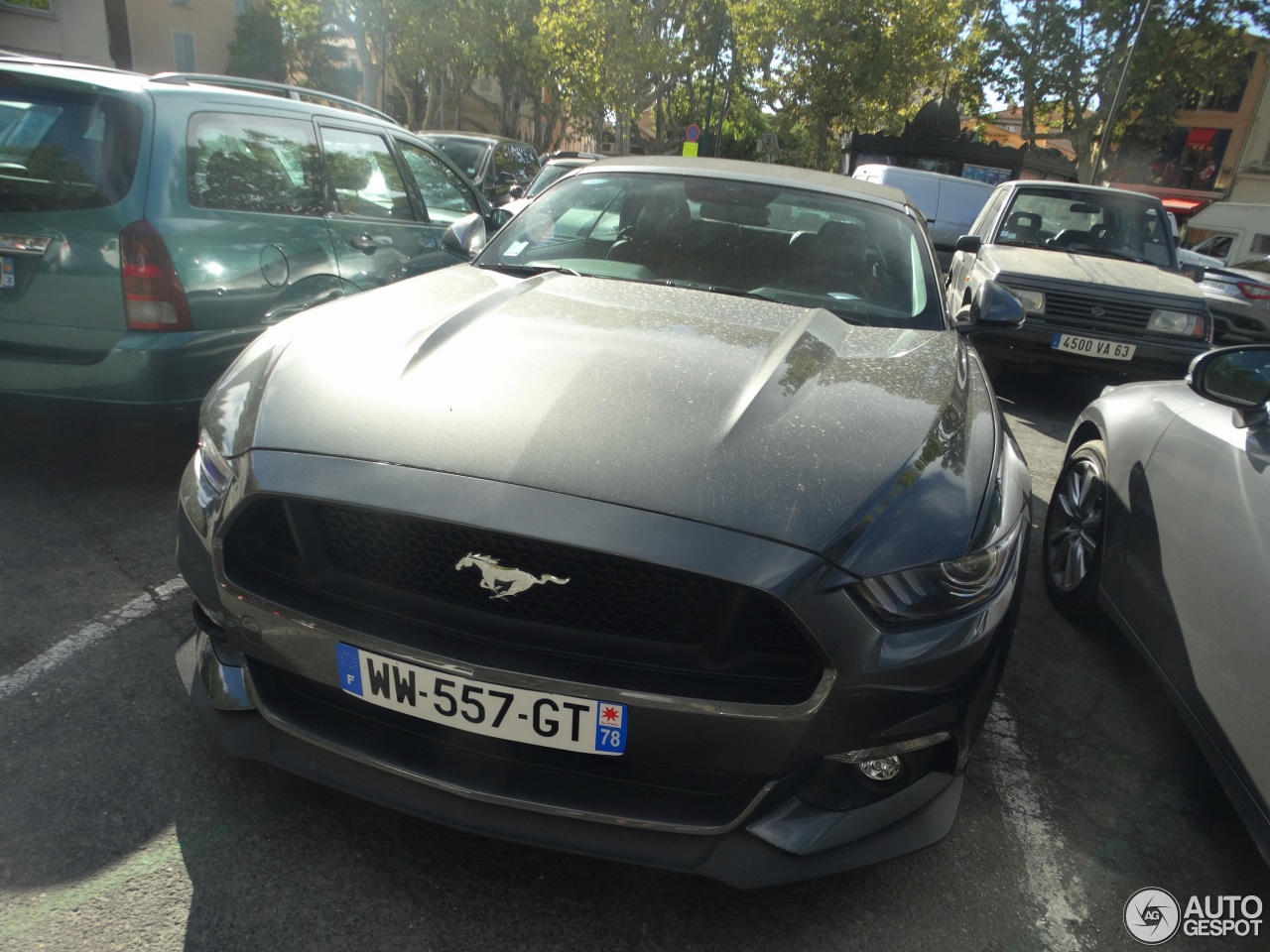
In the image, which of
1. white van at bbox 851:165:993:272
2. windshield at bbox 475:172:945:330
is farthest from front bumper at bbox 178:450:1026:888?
white van at bbox 851:165:993:272

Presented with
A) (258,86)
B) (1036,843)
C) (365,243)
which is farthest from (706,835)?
(258,86)

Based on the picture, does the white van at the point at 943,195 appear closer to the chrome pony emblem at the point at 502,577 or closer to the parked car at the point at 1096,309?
the parked car at the point at 1096,309

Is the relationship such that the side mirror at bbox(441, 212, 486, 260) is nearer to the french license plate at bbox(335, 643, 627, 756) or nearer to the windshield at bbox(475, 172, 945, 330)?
the windshield at bbox(475, 172, 945, 330)

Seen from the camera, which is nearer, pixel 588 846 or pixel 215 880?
pixel 588 846

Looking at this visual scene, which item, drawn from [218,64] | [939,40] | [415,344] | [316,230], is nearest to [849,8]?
[939,40]

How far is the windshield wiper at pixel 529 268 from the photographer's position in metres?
3.23

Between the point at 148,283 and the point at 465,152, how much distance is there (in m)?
8.87

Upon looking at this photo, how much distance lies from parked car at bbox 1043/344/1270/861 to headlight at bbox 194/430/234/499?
224cm

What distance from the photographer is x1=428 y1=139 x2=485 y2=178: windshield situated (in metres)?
11.6

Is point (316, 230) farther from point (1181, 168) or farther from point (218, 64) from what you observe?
point (1181, 168)

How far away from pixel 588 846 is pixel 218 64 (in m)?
35.2

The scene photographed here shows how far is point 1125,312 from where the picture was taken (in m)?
6.82

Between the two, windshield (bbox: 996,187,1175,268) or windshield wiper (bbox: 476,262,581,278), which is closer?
windshield wiper (bbox: 476,262,581,278)

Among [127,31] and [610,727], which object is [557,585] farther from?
[127,31]
